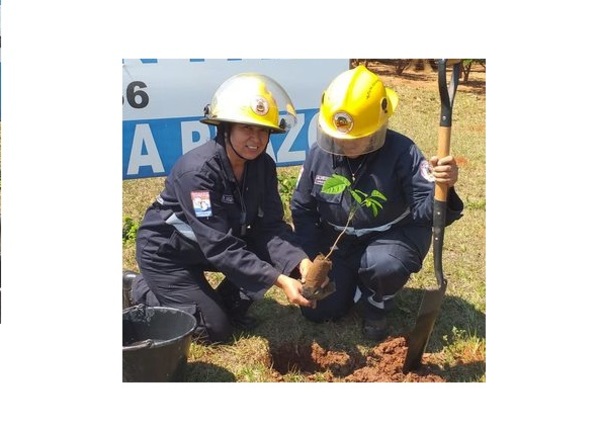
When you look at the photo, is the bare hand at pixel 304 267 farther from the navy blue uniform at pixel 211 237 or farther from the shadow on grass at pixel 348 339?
the shadow on grass at pixel 348 339

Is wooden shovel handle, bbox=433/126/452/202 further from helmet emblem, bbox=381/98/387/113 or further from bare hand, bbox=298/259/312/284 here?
bare hand, bbox=298/259/312/284

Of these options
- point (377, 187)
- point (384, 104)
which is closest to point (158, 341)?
point (377, 187)

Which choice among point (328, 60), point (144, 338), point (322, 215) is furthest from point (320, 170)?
point (144, 338)

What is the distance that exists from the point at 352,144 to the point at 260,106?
1.60 feet

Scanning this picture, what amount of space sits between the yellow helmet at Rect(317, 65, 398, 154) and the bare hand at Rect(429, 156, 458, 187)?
1.24 ft

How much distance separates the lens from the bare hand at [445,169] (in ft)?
9.14

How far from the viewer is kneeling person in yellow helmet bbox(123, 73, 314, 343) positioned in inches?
119

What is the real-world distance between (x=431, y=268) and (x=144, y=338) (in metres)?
1.84

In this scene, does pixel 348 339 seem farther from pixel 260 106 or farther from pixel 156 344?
pixel 260 106

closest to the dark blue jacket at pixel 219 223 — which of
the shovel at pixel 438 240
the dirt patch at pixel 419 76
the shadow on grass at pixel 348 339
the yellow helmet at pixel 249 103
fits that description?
the yellow helmet at pixel 249 103

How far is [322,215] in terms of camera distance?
354cm

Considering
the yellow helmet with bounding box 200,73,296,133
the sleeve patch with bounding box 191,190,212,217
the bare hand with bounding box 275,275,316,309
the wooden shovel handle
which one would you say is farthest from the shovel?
the sleeve patch with bounding box 191,190,212,217

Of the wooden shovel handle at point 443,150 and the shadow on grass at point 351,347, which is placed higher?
the wooden shovel handle at point 443,150

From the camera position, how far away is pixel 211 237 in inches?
119
